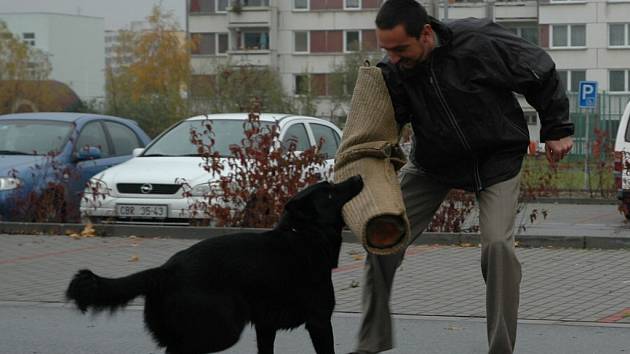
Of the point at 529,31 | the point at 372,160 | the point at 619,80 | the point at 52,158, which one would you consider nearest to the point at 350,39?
the point at 529,31

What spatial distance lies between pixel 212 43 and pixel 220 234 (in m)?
73.9

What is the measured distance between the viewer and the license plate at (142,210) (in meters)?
13.6

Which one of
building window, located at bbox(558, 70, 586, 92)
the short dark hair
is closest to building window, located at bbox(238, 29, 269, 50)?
building window, located at bbox(558, 70, 586, 92)

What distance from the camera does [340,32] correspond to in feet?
270

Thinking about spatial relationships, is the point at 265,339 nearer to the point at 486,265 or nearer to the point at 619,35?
the point at 486,265

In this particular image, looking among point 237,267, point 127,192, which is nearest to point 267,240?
point 237,267

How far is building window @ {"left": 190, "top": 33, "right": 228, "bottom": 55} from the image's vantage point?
280 feet

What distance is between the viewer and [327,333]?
5902 millimetres

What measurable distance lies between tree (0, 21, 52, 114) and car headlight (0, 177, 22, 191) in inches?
2095

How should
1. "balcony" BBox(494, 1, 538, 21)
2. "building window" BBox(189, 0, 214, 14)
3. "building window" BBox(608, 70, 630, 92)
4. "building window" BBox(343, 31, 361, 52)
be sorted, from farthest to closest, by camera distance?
"building window" BBox(189, 0, 214, 14) → "building window" BBox(343, 31, 361, 52) → "balcony" BBox(494, 1, 538, 21) → "building window" BBox(608, 70, 630, 92)

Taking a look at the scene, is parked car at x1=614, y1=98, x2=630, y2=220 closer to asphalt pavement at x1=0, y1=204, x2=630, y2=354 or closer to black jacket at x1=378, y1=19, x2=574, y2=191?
asphalt pavement at x1=0, y1=204, x2=630, y2=354

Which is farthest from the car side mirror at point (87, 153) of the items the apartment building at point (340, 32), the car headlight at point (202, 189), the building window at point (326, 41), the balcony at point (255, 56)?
the building window at point (326, 41)

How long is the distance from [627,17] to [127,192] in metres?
63.1

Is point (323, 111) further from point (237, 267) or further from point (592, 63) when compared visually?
point (237, 267)
